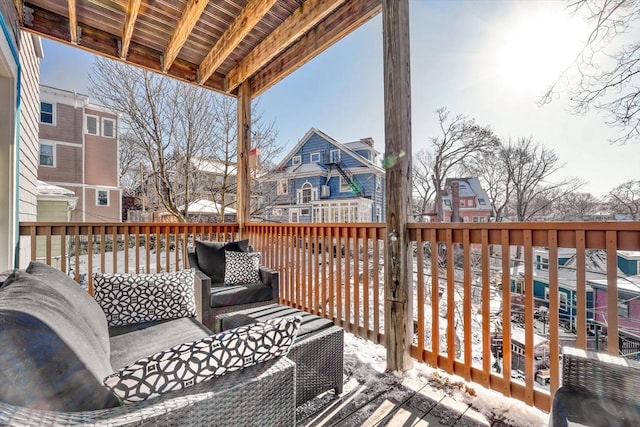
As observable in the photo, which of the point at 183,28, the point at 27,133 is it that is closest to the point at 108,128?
the point at 27,133

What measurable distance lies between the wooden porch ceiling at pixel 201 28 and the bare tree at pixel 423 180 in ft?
5.67

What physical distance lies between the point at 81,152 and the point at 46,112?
117cm

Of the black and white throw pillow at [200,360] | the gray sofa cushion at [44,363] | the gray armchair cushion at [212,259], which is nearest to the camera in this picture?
the gray sofa cushion at [44,363]

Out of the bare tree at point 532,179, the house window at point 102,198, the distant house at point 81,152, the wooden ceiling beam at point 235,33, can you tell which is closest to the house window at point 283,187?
the distant house at point 81,152

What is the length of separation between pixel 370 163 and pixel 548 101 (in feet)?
19.8

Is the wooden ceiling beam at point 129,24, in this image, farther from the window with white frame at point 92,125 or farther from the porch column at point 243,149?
the window with white frame at point 92,125

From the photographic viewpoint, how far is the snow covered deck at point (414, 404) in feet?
5.49

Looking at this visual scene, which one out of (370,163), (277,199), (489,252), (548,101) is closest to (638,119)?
(548,101)

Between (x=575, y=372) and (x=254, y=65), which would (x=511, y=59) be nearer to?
(x=575, y=372)

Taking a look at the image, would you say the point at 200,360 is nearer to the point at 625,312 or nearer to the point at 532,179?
the point at 625,312

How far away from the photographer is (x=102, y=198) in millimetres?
8070

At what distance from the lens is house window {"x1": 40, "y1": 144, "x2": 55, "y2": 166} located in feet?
24.7

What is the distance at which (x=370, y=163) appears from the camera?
8.37 meters

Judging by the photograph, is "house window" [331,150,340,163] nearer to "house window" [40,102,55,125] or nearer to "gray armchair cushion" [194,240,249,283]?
"gray armchair cushion" [194,240,249,283]
